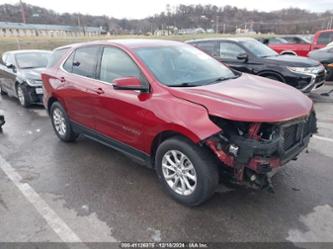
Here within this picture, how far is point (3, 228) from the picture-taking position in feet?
9.56

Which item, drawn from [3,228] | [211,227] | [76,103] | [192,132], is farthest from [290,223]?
[76,103]

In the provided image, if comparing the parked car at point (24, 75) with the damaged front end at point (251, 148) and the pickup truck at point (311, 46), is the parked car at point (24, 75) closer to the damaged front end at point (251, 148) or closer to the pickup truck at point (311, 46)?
Result: the damaged front end at point (251, 148)

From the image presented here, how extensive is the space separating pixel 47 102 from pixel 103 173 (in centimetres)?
220

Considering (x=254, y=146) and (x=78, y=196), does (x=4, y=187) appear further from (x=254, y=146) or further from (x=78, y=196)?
(x=254, y=146)

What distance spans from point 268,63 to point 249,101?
4.87 meters

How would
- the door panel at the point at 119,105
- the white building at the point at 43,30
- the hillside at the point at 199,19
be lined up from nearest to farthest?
1. the door panel at the point at 119,105
2. the hillside at the point at 199,19
3. the white building at the point at 43,30

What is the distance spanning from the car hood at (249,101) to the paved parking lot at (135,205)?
1.03m

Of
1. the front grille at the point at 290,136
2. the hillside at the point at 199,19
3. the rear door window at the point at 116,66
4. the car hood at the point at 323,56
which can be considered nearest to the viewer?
the front grille at the point at 290,136

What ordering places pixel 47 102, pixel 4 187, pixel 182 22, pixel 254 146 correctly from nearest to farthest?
1. pixel 254 146
2. pixel 4 187
3. pixel 47 102
4. pixel 182 22

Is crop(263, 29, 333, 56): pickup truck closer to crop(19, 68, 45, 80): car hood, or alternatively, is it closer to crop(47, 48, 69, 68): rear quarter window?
crop(19, 68, 45, 80): car hood

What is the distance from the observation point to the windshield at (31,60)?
830 centimetres

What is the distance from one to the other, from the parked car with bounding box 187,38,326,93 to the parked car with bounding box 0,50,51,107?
497 cm

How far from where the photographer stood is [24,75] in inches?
300

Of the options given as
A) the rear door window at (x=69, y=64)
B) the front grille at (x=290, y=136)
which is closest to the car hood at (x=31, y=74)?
the rear door window at (x=69, y=64)
